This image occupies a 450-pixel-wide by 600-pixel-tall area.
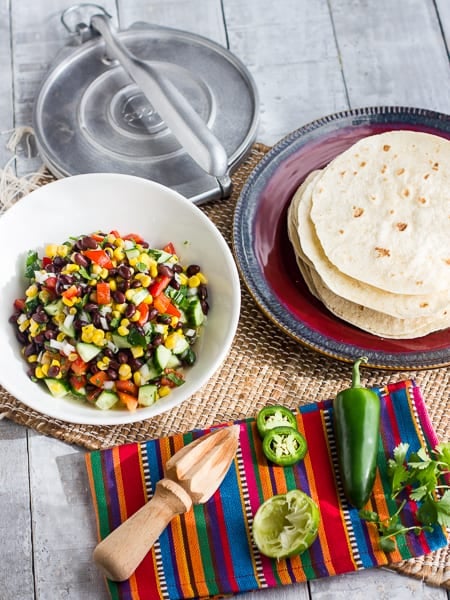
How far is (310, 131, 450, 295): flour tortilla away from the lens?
3.21 metres

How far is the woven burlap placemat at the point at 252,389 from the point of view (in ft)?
10.7

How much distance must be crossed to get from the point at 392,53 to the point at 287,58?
0.56 m

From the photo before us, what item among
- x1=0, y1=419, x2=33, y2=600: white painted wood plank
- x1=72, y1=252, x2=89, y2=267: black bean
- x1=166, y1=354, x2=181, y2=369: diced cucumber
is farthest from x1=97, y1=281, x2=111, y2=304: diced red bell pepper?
x1=0, y1=419, x2=33, y2=600: white painted wood plank

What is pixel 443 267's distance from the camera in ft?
10.5

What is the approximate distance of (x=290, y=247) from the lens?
351cm

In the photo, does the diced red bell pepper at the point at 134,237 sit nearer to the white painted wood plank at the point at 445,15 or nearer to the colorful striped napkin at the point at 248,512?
the colorful striped napkin at the point at 248,512

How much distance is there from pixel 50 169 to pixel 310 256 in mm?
1359

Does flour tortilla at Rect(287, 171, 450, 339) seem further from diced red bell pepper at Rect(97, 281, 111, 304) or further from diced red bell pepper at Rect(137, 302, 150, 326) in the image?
diced red bell pepper at Rect(97, 281, 111, 304)

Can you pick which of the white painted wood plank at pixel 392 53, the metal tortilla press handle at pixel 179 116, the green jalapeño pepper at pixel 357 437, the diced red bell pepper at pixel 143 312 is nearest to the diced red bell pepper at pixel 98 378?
the diced red bell pepper at pixel 143 312

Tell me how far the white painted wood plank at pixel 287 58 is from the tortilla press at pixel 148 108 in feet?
0.71

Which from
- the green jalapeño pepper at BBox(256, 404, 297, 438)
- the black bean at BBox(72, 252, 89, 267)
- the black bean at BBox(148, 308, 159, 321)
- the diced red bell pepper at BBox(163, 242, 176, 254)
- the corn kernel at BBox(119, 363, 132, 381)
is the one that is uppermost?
the black bean at BBox(72, 252, 89, 267)

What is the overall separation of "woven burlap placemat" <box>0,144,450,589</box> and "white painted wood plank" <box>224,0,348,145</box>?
1152 millimetres

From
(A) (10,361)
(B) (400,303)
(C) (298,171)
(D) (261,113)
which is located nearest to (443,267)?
(B) (400,303)

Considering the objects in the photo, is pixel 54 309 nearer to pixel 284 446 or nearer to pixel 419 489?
pixel 284 446
